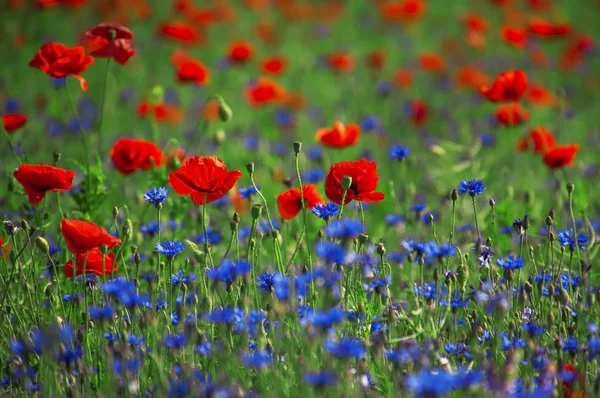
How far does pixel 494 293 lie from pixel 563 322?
9.0 inches

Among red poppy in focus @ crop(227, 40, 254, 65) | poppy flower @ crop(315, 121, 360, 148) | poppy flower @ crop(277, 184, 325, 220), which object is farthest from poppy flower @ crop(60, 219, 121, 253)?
red poppy in focus @ crop(227, 40, 254, 65)

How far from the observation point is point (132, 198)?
3.96m

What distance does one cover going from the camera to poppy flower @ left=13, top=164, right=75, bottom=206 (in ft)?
7.96

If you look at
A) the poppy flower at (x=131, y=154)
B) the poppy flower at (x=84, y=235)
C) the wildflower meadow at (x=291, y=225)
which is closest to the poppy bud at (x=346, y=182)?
the wildflower meadow at (x=291, y=225)

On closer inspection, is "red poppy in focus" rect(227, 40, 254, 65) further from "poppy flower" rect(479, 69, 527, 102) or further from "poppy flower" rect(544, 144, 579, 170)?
"poppy flower" rect(544, 144, 579, 170)

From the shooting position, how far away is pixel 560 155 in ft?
10.6

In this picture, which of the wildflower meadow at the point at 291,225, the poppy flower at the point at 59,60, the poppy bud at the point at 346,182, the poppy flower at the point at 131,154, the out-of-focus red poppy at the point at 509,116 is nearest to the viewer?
the wildflower meadow at the point at 291,225

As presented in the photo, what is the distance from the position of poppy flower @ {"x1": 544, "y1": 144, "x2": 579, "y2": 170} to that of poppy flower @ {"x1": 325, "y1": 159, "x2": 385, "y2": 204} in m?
1.22

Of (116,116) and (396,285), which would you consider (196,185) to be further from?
(116,116)

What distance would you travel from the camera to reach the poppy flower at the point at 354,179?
7.68 feet

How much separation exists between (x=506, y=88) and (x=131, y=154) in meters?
1.61

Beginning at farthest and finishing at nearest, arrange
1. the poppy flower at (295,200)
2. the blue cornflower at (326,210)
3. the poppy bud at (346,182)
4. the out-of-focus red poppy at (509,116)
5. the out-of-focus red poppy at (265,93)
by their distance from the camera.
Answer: the out-of-focus red poppy at (265,93)
the out-of-focus red poppy at (509,116)
the poppy flower at (295,200)
the blue cornflower at (326,210)
the poppy bud at (346,182)

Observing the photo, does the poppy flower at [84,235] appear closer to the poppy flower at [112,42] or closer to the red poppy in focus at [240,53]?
the poppy flower at [112,42]

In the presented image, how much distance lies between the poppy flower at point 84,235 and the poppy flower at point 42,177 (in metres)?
0.26
